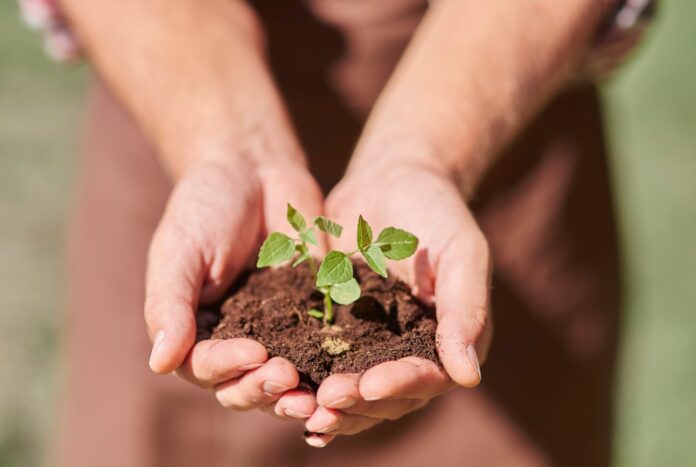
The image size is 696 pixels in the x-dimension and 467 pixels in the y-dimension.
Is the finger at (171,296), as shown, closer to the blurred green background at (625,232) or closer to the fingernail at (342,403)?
the fingernail at (342,403)

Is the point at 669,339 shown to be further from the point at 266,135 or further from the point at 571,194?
the point at 266,135

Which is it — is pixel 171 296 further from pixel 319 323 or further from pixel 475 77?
pixel 475 77

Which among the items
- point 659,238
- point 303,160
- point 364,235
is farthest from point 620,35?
point 659,238

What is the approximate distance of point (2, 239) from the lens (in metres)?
5.45

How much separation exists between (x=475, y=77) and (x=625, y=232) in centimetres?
304

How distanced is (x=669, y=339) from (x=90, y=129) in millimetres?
3584

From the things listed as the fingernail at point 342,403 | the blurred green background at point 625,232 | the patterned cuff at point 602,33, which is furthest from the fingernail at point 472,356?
the blurred green background at point 625,232

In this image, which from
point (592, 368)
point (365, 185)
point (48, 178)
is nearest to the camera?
point (365, 185)

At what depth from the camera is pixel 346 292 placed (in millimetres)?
1980

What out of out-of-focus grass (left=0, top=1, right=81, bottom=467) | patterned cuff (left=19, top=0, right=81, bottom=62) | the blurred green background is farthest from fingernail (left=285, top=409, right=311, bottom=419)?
out-of-focus grass (left=0, top=1, right=81, bottom=467)

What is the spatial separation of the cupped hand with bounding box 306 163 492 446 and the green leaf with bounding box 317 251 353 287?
23 cm

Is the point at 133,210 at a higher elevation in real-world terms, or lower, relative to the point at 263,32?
lower

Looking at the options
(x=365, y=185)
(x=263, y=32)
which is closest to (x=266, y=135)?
(x=365, y=185)

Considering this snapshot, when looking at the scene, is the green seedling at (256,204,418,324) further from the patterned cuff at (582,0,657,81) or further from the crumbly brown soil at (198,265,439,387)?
the patterned cuff at (582,0,657,81)
